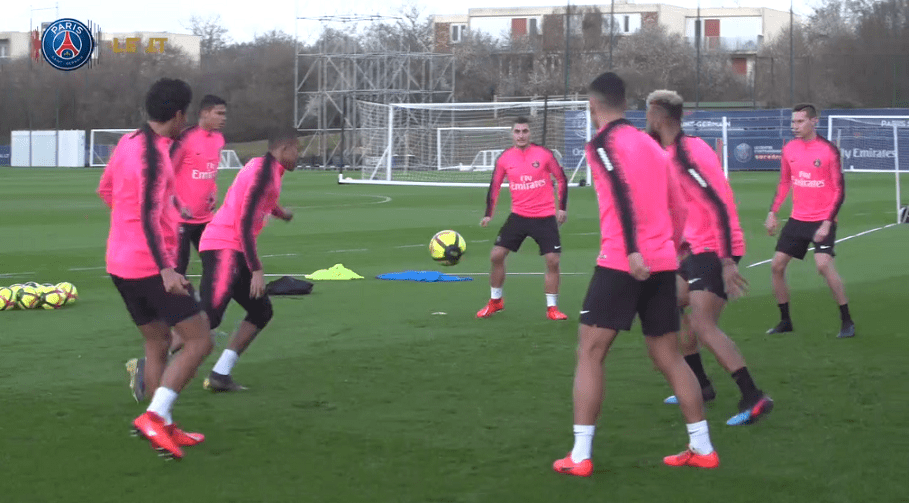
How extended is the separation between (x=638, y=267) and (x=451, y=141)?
49.0 meters

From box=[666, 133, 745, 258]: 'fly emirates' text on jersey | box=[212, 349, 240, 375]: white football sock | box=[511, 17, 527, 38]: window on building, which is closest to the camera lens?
box=[666, 133, 745, 258]: 'fly emirates' text on jersey

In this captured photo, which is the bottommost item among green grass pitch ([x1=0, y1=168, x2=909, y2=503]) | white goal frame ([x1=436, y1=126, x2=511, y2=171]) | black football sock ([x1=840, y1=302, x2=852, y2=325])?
green grass pitch ([x1=0, y1=168, x2=909, y2=503])

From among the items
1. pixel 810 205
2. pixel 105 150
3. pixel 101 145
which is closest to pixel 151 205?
pixel 810 205

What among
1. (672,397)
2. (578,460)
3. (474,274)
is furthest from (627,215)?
(474,274)

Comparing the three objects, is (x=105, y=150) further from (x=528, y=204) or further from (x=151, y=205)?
(x=151, y=205)

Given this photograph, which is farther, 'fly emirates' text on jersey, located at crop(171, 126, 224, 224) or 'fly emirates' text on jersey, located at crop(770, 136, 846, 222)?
'fly emirates' text on jersey, located at crop(770, 136, 846, 222)

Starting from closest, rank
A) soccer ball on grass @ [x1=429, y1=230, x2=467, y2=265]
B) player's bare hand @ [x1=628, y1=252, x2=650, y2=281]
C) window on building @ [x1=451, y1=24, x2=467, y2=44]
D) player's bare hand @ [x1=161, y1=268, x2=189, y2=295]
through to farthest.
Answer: player's bare hand @ [x1=628, y1=252, x2=650, y2=281] → player's bare hand @ [x1=161, y1=268, x2=189, y2=295] → soccer ball on grass @ [x1=429, y1=230, x2=467, y2=265] → window on building @ [x1=451, y1=24, x2=467, y2=44]

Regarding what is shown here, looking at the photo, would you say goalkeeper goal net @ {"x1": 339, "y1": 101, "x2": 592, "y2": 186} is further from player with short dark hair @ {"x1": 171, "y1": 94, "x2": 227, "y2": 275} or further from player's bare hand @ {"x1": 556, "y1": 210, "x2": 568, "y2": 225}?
player with short dark hair @ {"x1": 171, "y1": 94, "x2": 227, "y2": 275}

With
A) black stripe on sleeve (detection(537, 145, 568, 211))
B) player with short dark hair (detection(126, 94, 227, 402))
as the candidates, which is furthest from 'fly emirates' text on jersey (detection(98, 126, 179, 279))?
black stripe on sleeve (detection(537, 145, 568, 211))

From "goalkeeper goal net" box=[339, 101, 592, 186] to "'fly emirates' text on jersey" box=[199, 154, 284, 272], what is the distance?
37.6m

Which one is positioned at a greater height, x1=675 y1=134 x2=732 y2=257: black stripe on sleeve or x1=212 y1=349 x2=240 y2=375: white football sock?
x1=675 y1=134 x2=732 y2=257: black stripe on sleeve

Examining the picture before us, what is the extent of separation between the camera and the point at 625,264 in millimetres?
6199

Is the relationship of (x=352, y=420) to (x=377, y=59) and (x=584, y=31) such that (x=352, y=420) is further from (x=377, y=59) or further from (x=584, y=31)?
(x=584, y=31)

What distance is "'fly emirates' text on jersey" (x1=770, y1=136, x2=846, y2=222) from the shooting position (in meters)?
11.1
